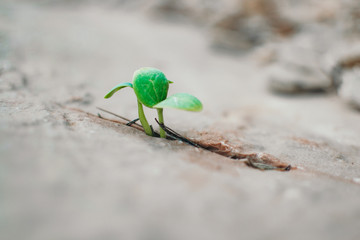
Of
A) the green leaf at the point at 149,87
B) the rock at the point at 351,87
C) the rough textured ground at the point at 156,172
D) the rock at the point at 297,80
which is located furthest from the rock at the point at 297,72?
the green leaf at the point at 149,87

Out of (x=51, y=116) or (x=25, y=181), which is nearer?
(x=25, y=181)

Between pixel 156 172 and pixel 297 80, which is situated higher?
pixel 297 80

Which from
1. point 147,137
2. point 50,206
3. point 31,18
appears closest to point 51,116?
point 147,137

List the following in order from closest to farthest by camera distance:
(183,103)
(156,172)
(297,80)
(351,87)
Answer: (156,172)
(183,103)
(351,87)
(297,80)

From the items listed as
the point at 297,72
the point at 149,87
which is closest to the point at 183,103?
the point at 149,87

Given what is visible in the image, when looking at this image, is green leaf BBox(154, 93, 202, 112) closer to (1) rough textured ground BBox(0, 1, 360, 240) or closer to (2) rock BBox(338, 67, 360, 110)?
(1) rough textured ground BBox(0, 1, 360, 240)

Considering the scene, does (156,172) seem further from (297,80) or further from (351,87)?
(297,80)

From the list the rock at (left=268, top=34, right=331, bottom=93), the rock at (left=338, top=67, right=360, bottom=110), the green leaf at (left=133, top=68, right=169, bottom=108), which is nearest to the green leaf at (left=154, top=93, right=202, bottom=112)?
the green leaf at (left=133, top=68, right=169, bottom=108)

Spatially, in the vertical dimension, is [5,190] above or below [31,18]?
below

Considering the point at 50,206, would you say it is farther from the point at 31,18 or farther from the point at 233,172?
the point at 31,18
